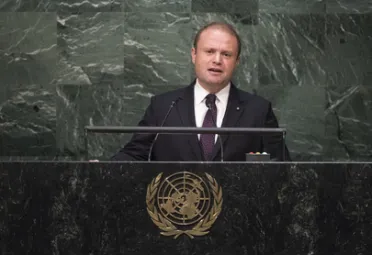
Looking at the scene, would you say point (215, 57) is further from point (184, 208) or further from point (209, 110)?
point (184, 208)

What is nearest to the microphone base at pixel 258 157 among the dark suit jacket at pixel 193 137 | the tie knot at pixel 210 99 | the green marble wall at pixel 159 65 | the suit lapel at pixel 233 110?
the dark suit jacket at pixel 193 137

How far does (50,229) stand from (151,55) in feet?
8.83

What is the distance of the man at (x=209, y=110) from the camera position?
3.99 m

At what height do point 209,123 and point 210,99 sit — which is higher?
point 210,99

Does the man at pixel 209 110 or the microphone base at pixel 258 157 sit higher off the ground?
the man at pixel 209 110

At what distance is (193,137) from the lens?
4.00 metres

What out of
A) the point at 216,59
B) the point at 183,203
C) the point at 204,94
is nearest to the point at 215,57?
the point at 216,59

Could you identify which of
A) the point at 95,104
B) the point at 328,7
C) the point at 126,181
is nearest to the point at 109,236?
the point at 126,181

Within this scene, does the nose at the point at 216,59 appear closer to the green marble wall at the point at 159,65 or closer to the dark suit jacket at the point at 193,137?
the dark suit jacket at the point at 193,137

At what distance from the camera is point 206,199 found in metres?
2.99

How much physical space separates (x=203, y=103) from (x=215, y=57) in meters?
0.25

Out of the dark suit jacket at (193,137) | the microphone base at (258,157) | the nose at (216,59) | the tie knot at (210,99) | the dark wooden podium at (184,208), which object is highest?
the nose at (216,59)

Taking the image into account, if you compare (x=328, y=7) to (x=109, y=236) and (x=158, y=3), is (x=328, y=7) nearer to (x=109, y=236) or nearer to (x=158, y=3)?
(x=158, y=3)

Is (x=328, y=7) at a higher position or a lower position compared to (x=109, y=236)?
higher
